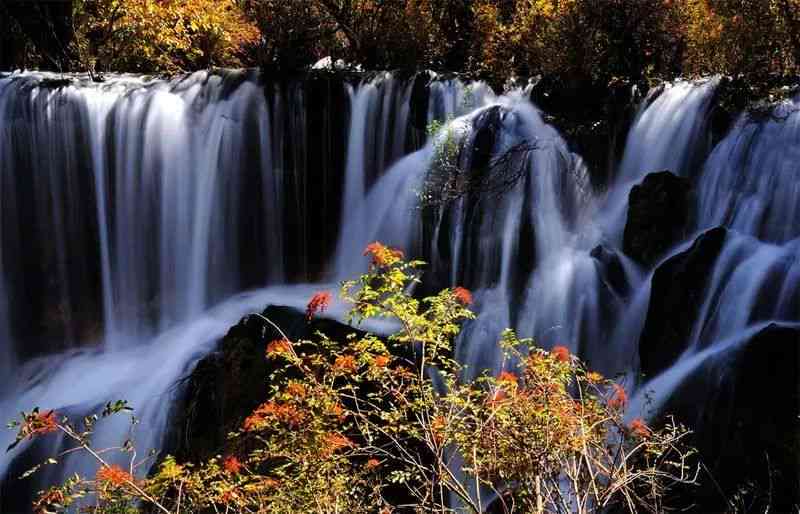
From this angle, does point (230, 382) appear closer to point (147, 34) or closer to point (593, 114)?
point (593, 114)

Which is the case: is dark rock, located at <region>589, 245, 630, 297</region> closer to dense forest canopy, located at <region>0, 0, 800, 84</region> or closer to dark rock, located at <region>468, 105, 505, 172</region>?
dark rock, located at <region>468, 105, 505, 172</region>

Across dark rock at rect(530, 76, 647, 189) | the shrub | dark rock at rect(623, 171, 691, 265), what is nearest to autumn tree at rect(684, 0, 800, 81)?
dark rock at rect(530, 76, 647, 189)

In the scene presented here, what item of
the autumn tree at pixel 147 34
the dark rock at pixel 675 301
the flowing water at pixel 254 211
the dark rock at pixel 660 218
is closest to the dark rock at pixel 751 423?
the dark rock at pixel 675 301

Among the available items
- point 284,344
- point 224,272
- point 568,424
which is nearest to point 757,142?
point 568,424

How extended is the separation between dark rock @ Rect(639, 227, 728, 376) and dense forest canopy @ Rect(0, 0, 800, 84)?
13.0ft

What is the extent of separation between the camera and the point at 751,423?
5.39 m

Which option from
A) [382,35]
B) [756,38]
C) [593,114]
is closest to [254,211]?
[382,35]

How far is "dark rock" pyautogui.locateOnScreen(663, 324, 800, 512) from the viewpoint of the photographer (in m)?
5.13

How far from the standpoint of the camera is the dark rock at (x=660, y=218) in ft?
26.0

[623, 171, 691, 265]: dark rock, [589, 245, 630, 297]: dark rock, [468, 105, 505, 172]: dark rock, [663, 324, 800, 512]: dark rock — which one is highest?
[468, 105, 505, 172]: dark rock

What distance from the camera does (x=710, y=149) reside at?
8227mm

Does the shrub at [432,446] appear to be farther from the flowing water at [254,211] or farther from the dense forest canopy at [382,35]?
the dense forest canopy at [382,35]

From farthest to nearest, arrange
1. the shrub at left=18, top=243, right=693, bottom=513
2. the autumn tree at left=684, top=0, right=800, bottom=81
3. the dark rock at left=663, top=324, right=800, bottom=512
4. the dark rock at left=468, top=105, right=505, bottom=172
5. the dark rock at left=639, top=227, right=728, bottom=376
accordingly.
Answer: the dark rock at left=468, top=105, right=505, bottom=172 → the autumn tree at left=684, top=0, right=800, bottom=81 → the dark rock at left=639, top=227, right=728, bottom=376 → the dark rock at left=663, top=324, right=800, bottom=512 → the shrub at left=18, top=243, right=693, bottom=513

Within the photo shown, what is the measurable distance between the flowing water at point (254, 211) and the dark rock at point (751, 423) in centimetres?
208
